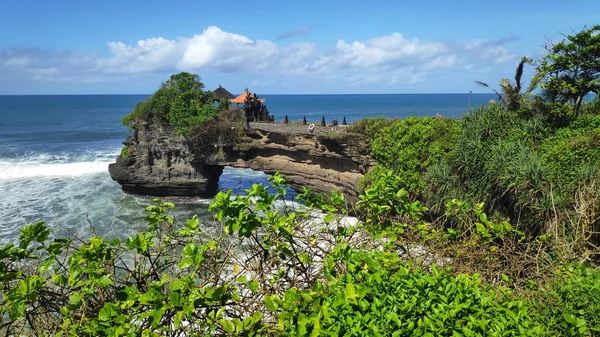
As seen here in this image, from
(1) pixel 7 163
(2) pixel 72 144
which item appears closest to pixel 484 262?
(1) pixel 7 163

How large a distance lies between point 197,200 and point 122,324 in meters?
26.2

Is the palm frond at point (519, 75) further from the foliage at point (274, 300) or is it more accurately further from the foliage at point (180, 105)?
the foliage at point (180, 105)

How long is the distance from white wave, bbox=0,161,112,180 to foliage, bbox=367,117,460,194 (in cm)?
2781

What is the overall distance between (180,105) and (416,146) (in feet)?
52.8

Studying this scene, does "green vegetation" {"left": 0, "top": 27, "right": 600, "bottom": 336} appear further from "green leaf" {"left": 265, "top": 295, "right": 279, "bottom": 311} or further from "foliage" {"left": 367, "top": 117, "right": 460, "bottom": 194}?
"foliage" {"left": 367, "top": 117, "right": 460, "bottom": 194}

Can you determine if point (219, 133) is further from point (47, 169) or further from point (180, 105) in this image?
point (47, 169)

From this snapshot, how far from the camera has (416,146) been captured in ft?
64.8

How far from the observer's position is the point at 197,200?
29.0 meters

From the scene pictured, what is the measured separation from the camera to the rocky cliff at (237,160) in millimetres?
24547

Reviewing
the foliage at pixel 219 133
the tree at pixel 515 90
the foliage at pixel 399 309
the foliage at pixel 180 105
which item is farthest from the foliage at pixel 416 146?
the foliage at pixel 399 309

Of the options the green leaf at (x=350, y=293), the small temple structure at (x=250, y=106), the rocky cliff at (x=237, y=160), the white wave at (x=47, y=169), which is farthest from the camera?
the white wave at (x=47, y=169)

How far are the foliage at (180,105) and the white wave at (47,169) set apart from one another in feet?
36.2

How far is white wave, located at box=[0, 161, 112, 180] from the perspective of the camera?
34938 mm

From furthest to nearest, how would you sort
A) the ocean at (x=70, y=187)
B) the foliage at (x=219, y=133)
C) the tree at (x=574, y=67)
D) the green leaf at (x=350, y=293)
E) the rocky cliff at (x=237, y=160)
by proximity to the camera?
1. the foliage at (x=219, y=133)
2. the rocky cliff at (x=237, y=160)
3. the ocean at (x=70, y=187)
4. the tree at (x=574, y=67)
5. the green leaf at (x=350, y=293)
